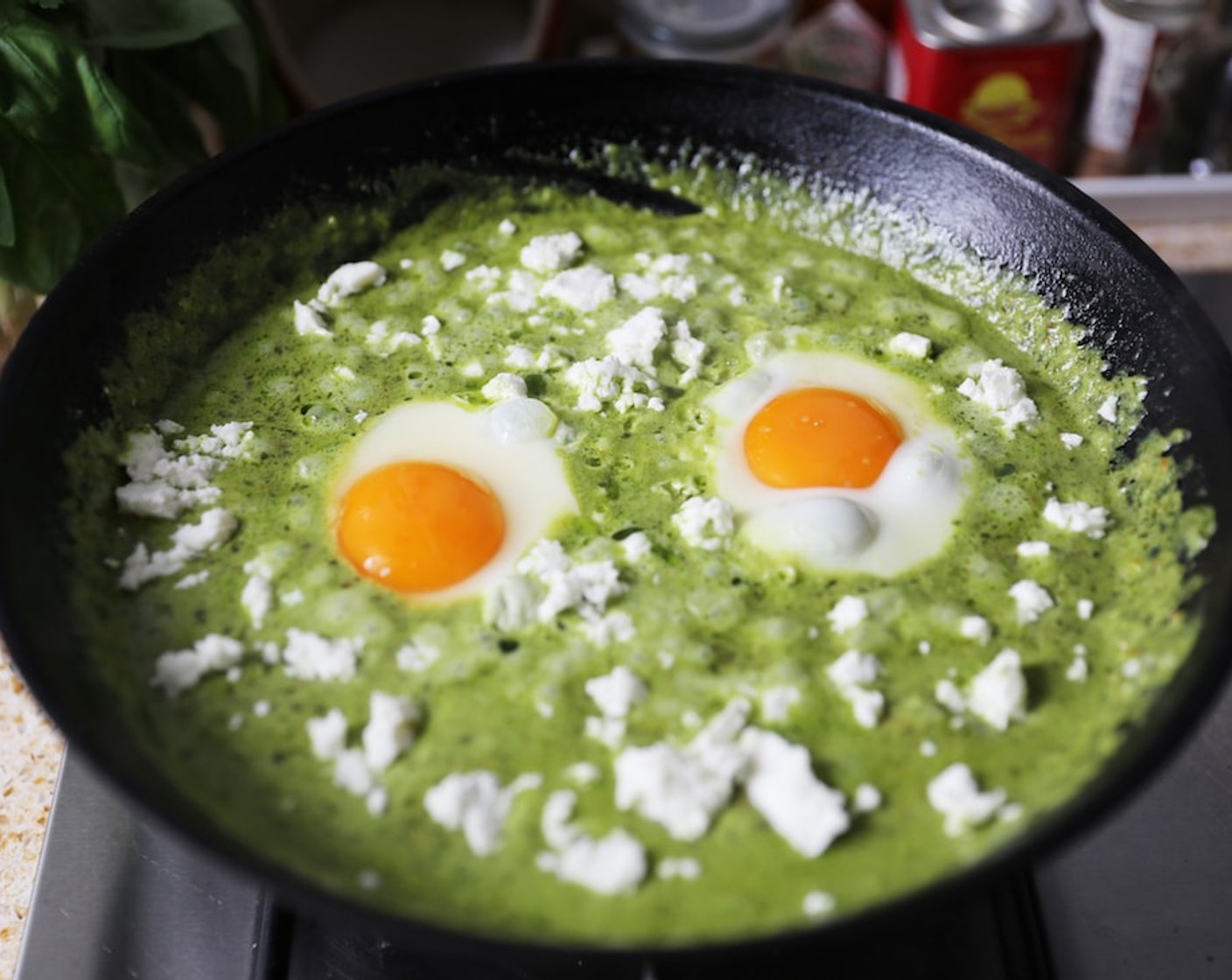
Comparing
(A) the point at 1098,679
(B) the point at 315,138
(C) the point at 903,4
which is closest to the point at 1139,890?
(A) the point at 1098,679

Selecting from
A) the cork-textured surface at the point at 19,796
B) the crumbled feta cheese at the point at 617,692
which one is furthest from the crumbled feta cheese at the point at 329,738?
the cork-textured surface at the point at 19,796

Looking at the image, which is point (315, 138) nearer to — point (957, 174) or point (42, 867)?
point (957, 174)

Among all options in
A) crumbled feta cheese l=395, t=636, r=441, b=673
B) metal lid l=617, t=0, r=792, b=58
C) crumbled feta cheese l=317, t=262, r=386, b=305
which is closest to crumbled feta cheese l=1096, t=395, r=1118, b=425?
crumbled feta cheese l=395, t=636, r=441, b=673

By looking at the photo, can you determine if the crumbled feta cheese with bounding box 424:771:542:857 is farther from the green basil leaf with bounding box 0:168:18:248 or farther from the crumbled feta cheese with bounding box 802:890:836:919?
the green basil leaf with bounding box 0:168:18:248

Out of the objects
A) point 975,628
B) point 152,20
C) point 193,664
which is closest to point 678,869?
point 975,628

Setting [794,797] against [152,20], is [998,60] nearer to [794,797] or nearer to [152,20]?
[152,20]

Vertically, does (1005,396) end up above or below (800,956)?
above
